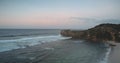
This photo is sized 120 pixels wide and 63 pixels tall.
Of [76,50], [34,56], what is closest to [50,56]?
[34,56]

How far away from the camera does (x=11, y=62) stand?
11.6 m

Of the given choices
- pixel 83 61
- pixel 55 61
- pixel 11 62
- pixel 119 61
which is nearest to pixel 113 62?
pixel 119 61

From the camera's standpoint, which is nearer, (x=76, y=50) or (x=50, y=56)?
(x=50, y=56)

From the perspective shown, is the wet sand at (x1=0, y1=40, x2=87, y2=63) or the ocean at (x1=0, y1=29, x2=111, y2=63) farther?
the ocean at (x1=0, y1=29, x2=111, y2=63)

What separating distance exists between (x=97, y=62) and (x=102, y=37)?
73.8 feet

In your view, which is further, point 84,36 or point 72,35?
point 72,35

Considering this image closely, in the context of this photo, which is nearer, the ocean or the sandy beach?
the sandy beach

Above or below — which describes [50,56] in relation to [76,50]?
above

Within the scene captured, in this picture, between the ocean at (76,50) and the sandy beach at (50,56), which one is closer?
the sandy beach at (50,56)

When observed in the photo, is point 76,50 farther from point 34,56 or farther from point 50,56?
point 34,56

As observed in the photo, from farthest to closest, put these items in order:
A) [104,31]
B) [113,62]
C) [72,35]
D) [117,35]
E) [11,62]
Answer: [72,35]
[104,31]
[117,35]
[11,62]
[113,62]

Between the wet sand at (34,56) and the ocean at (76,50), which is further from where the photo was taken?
the ocean at (76,50)

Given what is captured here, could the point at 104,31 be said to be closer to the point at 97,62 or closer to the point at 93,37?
the point at 93,37

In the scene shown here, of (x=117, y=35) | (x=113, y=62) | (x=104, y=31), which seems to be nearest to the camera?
(x=113, y=62)
